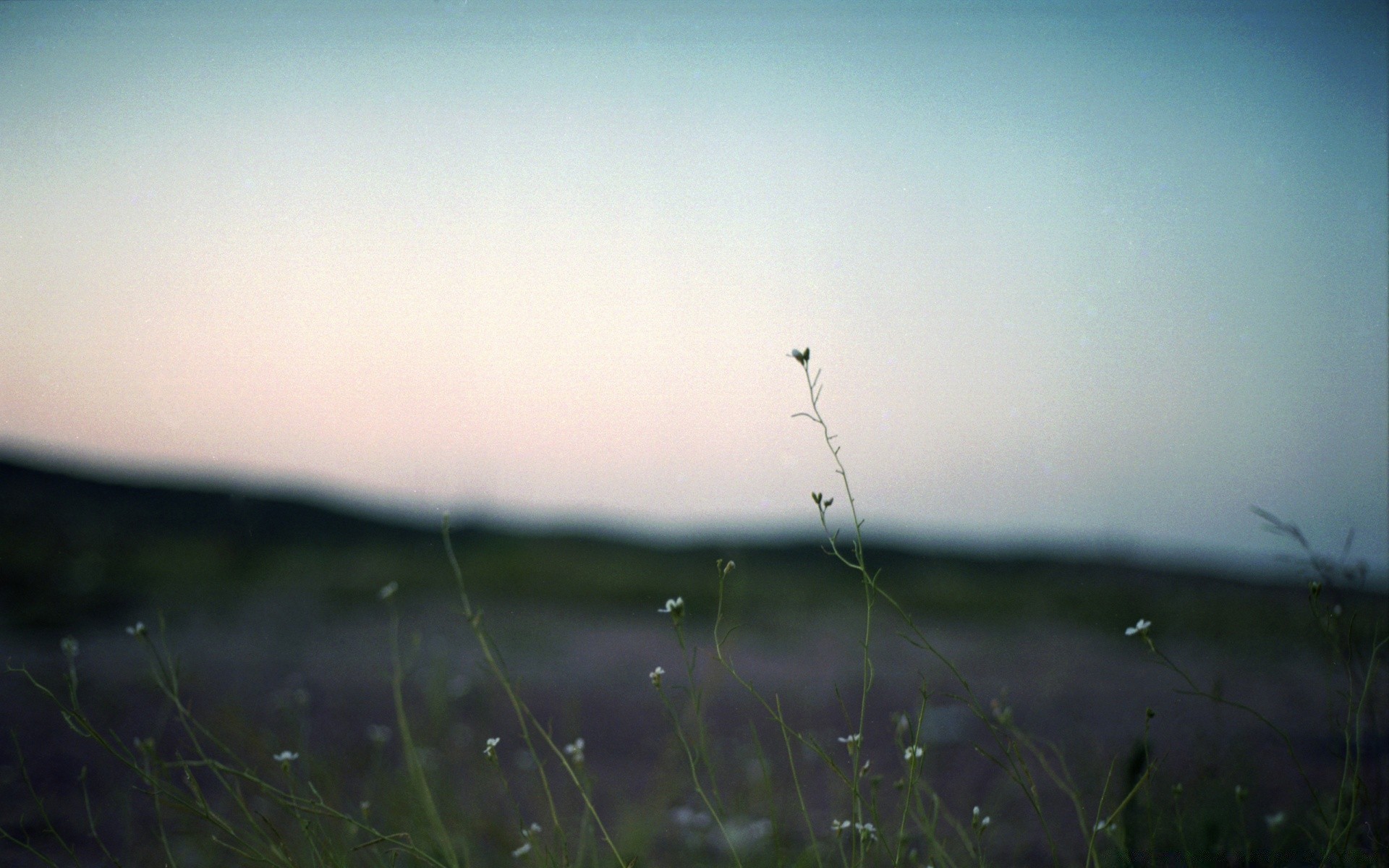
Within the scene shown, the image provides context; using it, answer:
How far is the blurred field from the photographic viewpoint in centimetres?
251

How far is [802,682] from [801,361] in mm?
3328

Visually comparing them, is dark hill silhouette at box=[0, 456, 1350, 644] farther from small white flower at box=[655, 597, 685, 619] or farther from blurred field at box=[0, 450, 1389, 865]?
small white flower at box=[655, 597, 685, 619]

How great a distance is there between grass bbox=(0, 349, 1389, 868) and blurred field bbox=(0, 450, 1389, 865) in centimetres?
3

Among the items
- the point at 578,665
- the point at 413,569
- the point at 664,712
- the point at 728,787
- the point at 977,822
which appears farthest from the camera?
the point at 413,569

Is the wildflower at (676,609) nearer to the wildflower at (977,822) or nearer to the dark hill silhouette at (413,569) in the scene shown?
the wildflower at (977,822)

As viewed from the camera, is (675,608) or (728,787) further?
(728,787)

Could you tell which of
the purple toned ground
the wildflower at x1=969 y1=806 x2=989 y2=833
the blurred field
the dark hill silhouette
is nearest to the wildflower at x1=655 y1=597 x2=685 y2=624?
the purple toned ground

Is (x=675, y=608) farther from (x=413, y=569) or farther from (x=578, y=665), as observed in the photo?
(x=413, y=569)

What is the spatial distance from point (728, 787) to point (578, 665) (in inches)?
77.6

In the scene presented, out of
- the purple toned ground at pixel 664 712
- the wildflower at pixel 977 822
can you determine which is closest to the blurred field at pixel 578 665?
the purple toned ground at pixel 664 712

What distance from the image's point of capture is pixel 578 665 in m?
4.82

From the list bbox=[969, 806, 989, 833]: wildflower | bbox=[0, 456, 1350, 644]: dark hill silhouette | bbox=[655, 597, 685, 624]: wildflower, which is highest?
bbox=[655, 597, 685, 624]: wildflower

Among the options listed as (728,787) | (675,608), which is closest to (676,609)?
(675,608)

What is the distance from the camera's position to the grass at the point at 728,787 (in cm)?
144
